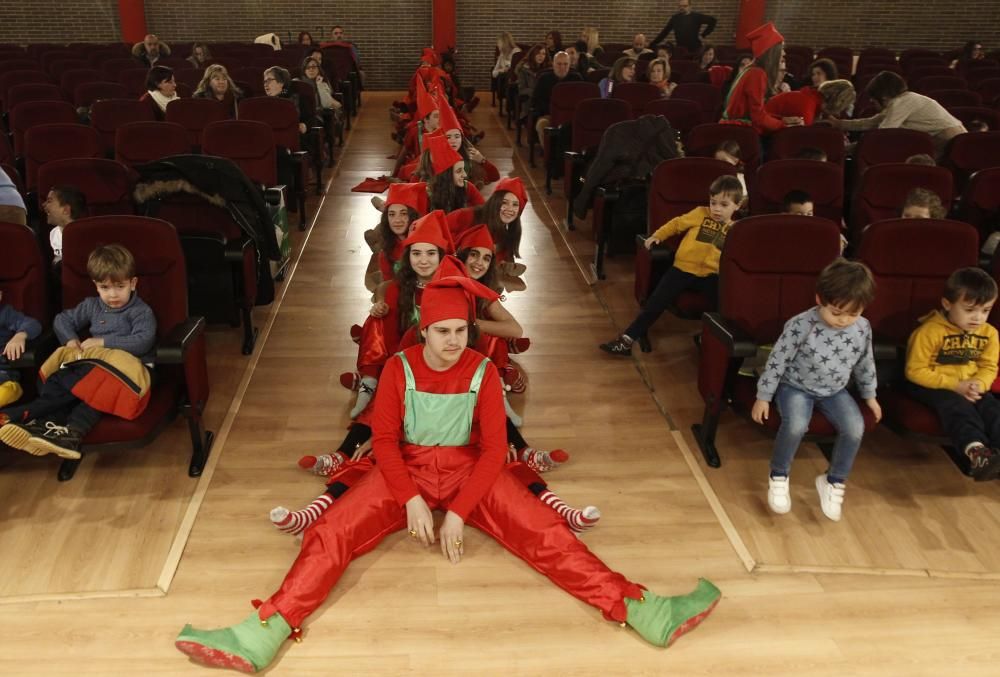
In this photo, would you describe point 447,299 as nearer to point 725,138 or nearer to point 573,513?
point 573,513

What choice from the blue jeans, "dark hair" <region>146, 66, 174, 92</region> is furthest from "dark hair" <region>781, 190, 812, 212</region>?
"dark hair" <region>146, 66, 174, 92</region>

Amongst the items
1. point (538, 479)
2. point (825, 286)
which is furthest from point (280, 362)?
point (825, 286)

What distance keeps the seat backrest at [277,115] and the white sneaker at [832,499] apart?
13.2 feet

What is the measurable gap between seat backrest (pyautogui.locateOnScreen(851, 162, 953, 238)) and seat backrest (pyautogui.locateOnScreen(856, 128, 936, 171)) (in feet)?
2.39

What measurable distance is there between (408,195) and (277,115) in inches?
96.8

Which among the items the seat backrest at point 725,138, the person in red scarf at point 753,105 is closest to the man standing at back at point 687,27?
the person in red scarf at point 753,105

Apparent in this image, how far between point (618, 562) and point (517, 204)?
1481mm

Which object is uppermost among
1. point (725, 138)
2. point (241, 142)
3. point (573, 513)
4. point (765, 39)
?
point (765, 39)

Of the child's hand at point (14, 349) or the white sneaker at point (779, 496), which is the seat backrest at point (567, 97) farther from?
the child's hand at point (14, 349)

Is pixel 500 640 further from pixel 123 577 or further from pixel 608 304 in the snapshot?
pixel 608 304

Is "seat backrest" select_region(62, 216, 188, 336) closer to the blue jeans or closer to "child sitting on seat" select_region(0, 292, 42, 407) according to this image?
"child sitting on seat" select_region(0, 292, 42, 407)

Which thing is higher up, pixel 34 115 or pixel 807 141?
pixel 807 141

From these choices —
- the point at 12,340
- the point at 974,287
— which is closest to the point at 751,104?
the point at 974,287

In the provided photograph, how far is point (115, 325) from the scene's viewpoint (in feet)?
7.88
